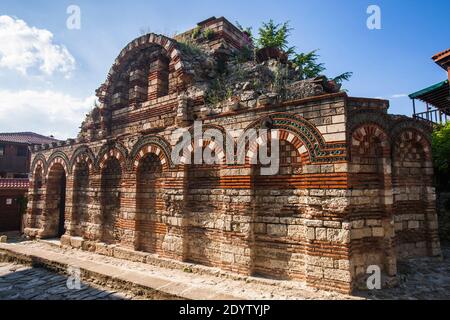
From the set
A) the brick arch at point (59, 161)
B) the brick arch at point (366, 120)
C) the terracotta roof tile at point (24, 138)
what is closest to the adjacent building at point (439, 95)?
the brick arch at point (366, 120)

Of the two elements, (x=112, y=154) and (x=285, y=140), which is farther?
(x=112, y=154)

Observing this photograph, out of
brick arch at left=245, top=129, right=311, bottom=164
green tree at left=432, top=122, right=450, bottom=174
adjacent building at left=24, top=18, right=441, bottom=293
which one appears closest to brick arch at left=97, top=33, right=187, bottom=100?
adjacent building at left=24, top=18, right=441, bottom=293

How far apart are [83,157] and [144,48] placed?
4.49 m

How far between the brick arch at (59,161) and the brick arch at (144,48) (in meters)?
2.89

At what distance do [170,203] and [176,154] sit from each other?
127cm

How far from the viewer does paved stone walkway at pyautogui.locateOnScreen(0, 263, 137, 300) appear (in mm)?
5850

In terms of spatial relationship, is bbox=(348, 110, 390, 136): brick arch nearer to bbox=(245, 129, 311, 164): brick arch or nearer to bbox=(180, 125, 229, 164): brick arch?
bbox=(245, 129, 311, 164): brick arch

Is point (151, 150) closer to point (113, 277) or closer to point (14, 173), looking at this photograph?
point (113, 277)

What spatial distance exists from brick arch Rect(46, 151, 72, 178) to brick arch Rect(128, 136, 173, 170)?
390cm

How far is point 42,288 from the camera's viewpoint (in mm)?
6477

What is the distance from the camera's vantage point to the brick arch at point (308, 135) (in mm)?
5008

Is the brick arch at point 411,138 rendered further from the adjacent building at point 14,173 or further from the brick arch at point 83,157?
the adjacent building at point 14,173

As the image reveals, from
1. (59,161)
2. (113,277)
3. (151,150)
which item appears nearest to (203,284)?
(113,277)
